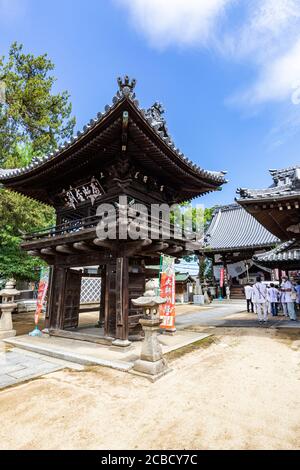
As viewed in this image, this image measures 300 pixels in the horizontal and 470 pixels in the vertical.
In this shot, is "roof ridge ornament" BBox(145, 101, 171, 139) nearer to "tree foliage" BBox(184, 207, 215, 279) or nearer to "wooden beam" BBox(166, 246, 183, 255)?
"wooden beam" BBox(166, 246, 183, 255)

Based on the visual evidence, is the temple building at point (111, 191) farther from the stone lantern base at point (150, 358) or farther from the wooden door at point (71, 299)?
the stone lantern base at point (150, 358)

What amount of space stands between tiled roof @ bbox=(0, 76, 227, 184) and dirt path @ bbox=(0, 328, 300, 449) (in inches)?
233

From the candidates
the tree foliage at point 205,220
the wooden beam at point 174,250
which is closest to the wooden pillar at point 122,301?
the wooden beam at point 174,250

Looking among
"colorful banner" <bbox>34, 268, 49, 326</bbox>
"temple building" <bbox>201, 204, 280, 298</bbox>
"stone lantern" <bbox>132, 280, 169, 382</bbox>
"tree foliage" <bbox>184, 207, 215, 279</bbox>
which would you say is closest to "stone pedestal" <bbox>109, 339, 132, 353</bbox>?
"stone lantern" <bbox>132, 280, 169, 382</bbox>

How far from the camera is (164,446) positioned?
2893 millimetres

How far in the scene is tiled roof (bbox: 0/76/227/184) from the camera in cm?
586

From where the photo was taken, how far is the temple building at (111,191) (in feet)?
22.4

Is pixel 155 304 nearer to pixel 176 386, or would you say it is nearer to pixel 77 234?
pixel 176 386

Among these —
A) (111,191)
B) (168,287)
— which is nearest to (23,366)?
(168,287)

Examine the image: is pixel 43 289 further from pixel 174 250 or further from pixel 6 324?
pixel 174 250

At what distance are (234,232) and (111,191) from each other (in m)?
23.9

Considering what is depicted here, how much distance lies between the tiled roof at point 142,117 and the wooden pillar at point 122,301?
3.69 metres

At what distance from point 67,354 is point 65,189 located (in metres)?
5.87
